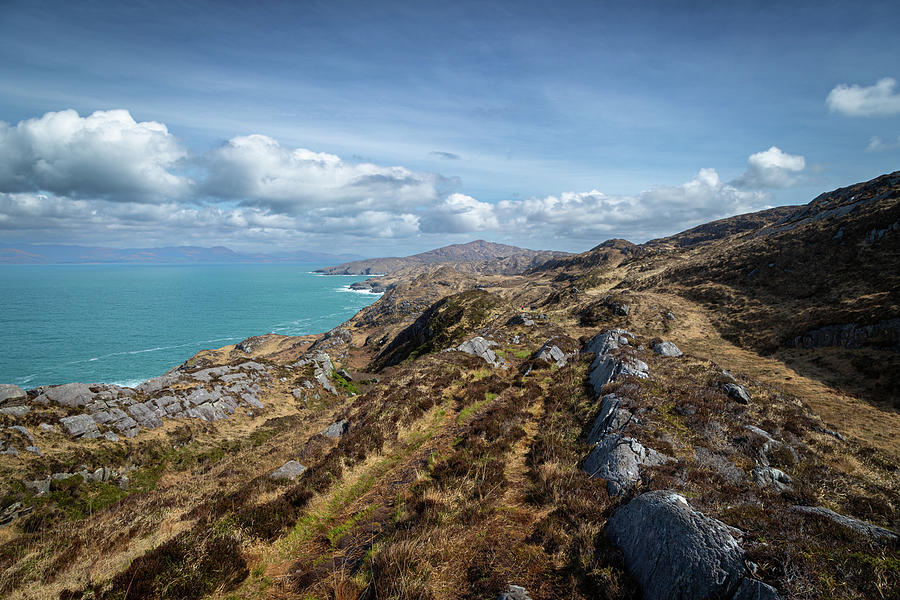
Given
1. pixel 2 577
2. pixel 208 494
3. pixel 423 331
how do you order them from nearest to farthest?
1. pixel 2 577
2. pixel 208 494
3. pixel 423 331

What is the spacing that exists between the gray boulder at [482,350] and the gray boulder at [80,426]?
953 inches

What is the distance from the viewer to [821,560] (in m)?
5.11

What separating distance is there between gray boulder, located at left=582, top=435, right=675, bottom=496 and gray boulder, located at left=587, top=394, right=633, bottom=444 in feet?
3.75

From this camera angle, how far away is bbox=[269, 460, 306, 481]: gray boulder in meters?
12.4

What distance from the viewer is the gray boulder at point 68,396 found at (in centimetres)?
2034

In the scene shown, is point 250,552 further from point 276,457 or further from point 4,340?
point 4,340

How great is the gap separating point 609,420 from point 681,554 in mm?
6902

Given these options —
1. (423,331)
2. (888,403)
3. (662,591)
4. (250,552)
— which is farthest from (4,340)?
(888,403)

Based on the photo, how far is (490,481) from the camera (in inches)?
408

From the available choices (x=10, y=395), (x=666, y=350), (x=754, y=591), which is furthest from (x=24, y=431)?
(x=666, y=350)

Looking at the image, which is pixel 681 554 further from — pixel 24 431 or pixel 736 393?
pixel 24 431

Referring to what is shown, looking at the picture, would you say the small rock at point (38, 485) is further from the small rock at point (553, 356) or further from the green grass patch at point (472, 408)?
the small rock at point (553, 356)

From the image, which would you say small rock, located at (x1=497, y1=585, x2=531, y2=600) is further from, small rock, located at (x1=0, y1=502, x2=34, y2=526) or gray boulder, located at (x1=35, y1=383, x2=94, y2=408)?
gray boulder, located at (x1=35, y1=383, x2=94, y2=408)

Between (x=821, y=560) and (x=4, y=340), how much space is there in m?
185
